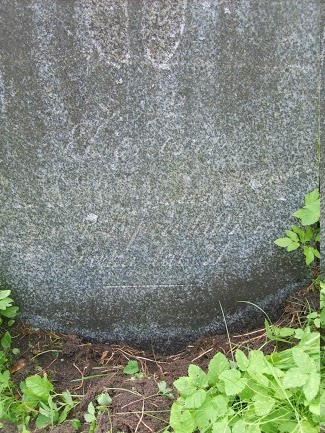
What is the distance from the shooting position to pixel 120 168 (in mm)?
2326

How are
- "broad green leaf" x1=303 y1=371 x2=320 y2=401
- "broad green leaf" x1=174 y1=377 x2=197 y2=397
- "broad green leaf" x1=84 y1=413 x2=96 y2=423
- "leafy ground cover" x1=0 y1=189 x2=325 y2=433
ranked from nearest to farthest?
1. "broad green leaf" x1=303 y1=371 x2=320 y2=401
2. "leafy ground cover" x1=0 y1=189 x2=325 y2=433
3. "broad green leaf" x1=174 y1=377 x2=197 y2=397
4. "broad green leaf" x1=84 y1=413 x2=96 y2=423

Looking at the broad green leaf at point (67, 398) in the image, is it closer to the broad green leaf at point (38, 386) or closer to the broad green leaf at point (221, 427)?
the broad green leaf at point (38, 386)

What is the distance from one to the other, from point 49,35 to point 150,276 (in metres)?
1.06

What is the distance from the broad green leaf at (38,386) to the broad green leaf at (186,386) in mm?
559

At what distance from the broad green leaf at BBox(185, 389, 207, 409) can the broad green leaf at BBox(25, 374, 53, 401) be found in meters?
0.61

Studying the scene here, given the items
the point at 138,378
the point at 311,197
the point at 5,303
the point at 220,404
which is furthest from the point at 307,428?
the point at 5,303

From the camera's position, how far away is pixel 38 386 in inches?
87.0

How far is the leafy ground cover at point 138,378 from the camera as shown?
74.7 inches

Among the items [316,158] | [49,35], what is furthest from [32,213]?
[316,158]

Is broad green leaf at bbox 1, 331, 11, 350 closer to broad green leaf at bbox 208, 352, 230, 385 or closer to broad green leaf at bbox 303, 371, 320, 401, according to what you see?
broad green leaf at bbox 208, 352, 230, 385

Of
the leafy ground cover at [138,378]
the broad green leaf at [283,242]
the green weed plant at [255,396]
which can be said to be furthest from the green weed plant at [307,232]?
the green weed plant at [255,396]

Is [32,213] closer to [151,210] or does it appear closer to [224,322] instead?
[151,210]

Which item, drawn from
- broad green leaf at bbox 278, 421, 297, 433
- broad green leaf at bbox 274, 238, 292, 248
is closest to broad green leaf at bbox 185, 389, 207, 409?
broad green leaf at bbox 278, 421, 297, 433

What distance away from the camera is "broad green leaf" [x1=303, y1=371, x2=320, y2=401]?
173 centimetres
